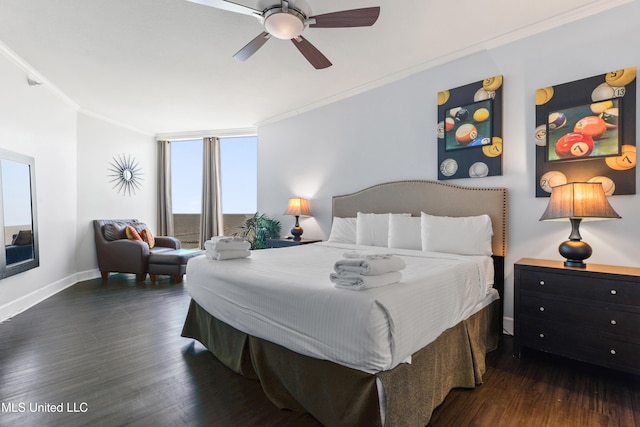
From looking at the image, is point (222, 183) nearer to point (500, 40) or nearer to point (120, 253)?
point (120, 253)

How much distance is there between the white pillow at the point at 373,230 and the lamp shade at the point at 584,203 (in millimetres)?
1616

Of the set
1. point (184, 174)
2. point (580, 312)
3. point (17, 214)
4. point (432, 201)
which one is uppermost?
point (184, 174)

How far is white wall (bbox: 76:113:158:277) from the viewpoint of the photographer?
527 cm

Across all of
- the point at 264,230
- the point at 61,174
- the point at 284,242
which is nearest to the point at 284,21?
the point at 284,242

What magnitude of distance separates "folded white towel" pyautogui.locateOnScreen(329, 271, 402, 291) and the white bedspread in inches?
1.5

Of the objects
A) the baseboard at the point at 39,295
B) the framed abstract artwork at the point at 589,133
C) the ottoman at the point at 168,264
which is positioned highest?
the framed abstract artwork at the point at 589,133

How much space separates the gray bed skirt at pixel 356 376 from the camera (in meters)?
1.43

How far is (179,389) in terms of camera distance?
2000 millimetres

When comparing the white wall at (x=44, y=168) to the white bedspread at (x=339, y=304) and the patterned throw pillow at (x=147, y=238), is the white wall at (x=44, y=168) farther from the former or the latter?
the white bedspread at (x=339, y=304)

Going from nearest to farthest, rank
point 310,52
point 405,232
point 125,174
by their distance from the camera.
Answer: point 310,52 < point 405,232 < point 125,174

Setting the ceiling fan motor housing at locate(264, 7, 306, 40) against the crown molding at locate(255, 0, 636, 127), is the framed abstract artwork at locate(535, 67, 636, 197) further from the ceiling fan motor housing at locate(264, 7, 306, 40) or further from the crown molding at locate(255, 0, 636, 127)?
the ceiling fan motor housing at locate(264, 7, 306, 40)

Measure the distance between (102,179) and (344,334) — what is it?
5968mm

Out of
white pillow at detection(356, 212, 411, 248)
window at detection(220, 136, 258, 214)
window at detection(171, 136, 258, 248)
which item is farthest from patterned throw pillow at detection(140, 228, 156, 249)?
white pillow at detection(356, 212, 411, 248)

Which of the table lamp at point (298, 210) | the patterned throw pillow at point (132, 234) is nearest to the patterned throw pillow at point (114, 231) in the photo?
the patterned throw pillow at point (132, 234)
